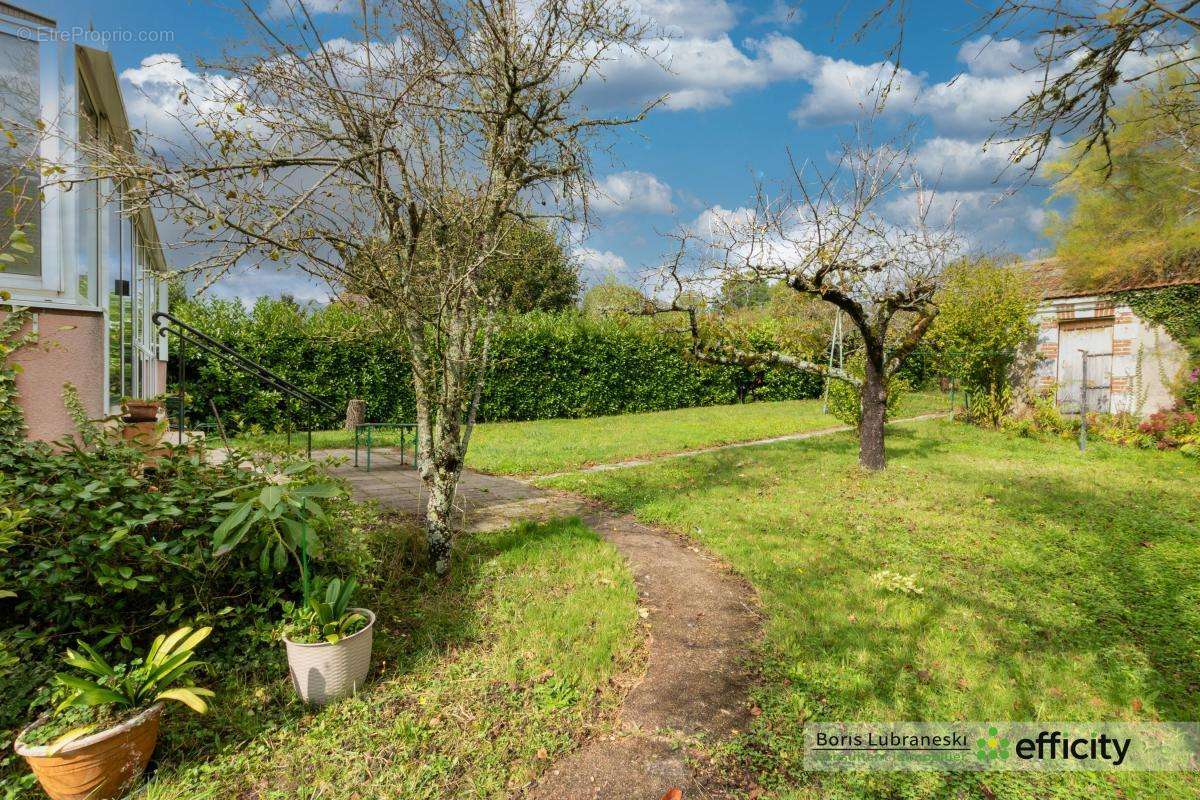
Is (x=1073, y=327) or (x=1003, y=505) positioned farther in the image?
(x=1073, y=327)

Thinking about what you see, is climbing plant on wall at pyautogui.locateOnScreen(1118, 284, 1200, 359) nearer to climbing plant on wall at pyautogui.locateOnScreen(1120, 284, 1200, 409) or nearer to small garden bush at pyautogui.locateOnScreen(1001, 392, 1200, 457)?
climbing plant on wall at pyautogui.locateOnScreen(1120, 284, 1200, 409)

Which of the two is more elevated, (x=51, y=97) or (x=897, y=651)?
(x=51, y=97)

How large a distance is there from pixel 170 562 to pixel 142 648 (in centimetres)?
53

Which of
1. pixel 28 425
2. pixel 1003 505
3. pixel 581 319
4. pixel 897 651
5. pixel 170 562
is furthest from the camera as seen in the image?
pixel 581 319

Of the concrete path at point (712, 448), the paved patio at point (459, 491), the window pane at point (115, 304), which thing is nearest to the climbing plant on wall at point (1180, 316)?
the concrete path at point (712, 448)

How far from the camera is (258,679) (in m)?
3.01

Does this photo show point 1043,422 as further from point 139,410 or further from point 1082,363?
point 139,410

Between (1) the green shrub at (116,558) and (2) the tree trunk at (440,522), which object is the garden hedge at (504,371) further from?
(1) the green shrub at (116,558)

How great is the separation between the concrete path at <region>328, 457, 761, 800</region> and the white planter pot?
125 centimetres

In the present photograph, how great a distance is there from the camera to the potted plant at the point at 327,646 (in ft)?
9.47

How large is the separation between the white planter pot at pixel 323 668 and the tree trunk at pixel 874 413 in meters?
7.48

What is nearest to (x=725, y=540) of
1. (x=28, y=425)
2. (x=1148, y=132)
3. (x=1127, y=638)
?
(x=1127, y=638)

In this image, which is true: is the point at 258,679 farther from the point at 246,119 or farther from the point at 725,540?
the point at 725,540

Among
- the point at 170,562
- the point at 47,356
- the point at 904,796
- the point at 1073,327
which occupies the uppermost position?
the point at 1073,327
